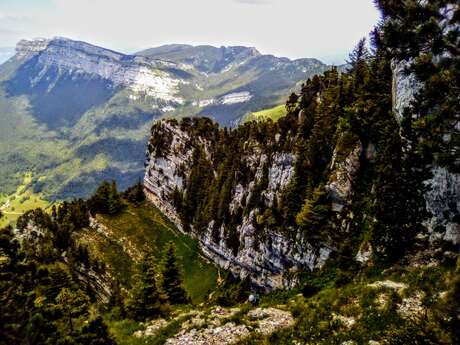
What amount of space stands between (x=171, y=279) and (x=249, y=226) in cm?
2514

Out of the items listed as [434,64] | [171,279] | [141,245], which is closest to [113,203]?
[141,245]

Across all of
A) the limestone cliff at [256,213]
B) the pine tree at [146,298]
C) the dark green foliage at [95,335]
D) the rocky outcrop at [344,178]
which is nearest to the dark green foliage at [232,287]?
the limestone cliff at [256,213]

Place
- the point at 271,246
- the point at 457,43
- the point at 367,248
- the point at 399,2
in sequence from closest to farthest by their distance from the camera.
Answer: the point at 457,43, the point at 399,2, the point at 367,248, the point at 271,246

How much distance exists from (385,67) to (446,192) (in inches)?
1081

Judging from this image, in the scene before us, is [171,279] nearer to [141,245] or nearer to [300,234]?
[300,234]

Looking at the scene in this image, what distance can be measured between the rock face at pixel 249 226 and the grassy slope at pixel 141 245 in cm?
350

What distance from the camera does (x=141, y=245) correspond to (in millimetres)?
99000

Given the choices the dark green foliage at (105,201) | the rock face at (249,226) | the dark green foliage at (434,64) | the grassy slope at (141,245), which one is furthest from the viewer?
the dark green foliage at (105,201)

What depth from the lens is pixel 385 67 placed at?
175 ft

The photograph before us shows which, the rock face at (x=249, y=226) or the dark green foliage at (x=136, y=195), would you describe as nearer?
the rock face at (x=249, y=226)

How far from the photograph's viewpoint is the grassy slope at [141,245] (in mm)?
87375

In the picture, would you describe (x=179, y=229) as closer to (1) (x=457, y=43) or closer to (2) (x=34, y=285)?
(2) (x=34, y=285)

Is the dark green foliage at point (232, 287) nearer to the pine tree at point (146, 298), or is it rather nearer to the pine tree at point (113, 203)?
the pine tree at point (146, 298)

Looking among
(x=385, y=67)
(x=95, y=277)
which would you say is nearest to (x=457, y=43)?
(x=385, y=67)
